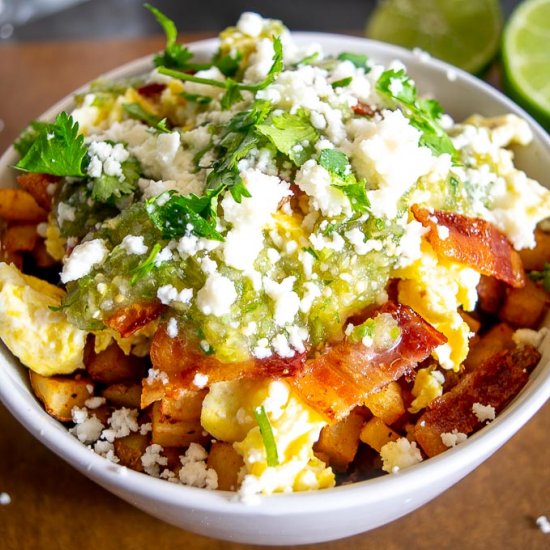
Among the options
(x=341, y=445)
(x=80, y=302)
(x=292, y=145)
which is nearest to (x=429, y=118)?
(x=292, y=145)

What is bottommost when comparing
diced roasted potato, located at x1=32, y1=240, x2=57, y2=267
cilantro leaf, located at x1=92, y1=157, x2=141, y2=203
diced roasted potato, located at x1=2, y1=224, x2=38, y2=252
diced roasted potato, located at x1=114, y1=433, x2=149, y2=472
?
diced roasted potato, located at x1=114, y1=433, x2=149, y2=472

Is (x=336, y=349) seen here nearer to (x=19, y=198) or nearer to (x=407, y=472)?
(x=407, y=472)

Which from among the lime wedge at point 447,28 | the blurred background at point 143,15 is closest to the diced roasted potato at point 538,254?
the lime wedge at point 447,28

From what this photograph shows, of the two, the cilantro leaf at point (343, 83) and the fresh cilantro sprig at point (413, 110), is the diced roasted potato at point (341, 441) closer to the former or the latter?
the fresh cilantro sprig at point (413, 110)

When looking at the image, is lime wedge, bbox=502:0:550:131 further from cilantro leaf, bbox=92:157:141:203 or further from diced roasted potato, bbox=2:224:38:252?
diced roasted potato, bbox=2:224:38:252

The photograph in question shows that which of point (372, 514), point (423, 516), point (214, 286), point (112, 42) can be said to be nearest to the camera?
point (214, 286)

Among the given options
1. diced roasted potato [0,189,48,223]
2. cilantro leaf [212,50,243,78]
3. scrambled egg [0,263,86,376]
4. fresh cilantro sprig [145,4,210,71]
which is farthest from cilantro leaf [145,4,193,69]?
scrambled egg [0,263,86,376]
